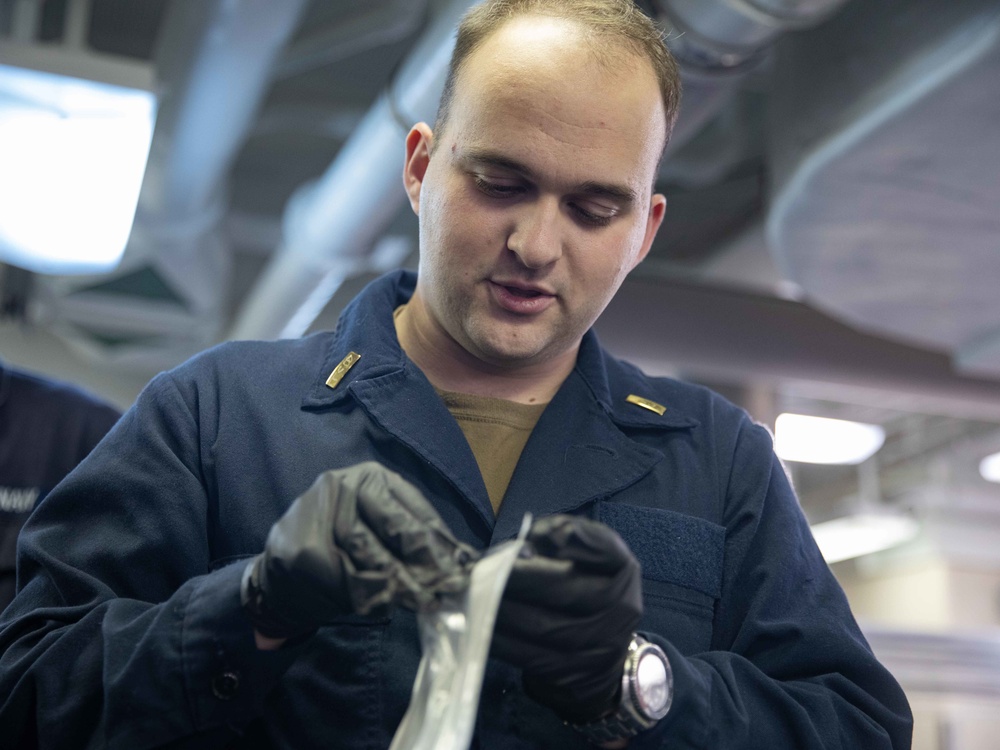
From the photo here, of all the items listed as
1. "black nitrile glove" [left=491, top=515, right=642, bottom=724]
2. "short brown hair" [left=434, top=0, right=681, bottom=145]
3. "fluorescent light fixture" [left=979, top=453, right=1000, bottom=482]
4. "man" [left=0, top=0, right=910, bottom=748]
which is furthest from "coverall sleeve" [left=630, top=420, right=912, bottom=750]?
"fluorescent light fixture" [left=979, top=453, right=1000, bottom=482]

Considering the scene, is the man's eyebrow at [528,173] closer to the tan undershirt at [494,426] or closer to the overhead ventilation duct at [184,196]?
the tan undershirt at [494,426]

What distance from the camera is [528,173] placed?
4.19 feet

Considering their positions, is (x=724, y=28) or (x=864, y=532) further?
(x=864, y=532)

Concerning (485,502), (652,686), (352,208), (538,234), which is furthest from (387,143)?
(652,686)

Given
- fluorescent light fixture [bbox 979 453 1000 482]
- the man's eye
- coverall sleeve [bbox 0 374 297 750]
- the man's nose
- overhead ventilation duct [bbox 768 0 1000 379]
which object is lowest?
coverall sleeve [bbox 0 374 297 750]

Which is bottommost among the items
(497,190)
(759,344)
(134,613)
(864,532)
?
(864,532)

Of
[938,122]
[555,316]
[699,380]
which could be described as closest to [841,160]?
[938,122]

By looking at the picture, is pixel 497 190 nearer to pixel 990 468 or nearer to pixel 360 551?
pixel 360 551

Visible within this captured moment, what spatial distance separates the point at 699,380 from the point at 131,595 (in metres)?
4.46

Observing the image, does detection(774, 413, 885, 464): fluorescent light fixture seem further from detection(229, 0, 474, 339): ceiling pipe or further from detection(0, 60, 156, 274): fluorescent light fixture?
detection(0, 60, 156, 274): fluorescent light fixture

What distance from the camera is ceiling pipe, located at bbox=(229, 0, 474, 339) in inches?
110

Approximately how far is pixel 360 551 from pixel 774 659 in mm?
556

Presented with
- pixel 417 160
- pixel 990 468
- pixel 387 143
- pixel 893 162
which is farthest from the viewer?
pixel 990 468

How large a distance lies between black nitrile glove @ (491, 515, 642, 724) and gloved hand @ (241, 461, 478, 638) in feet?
0.20
